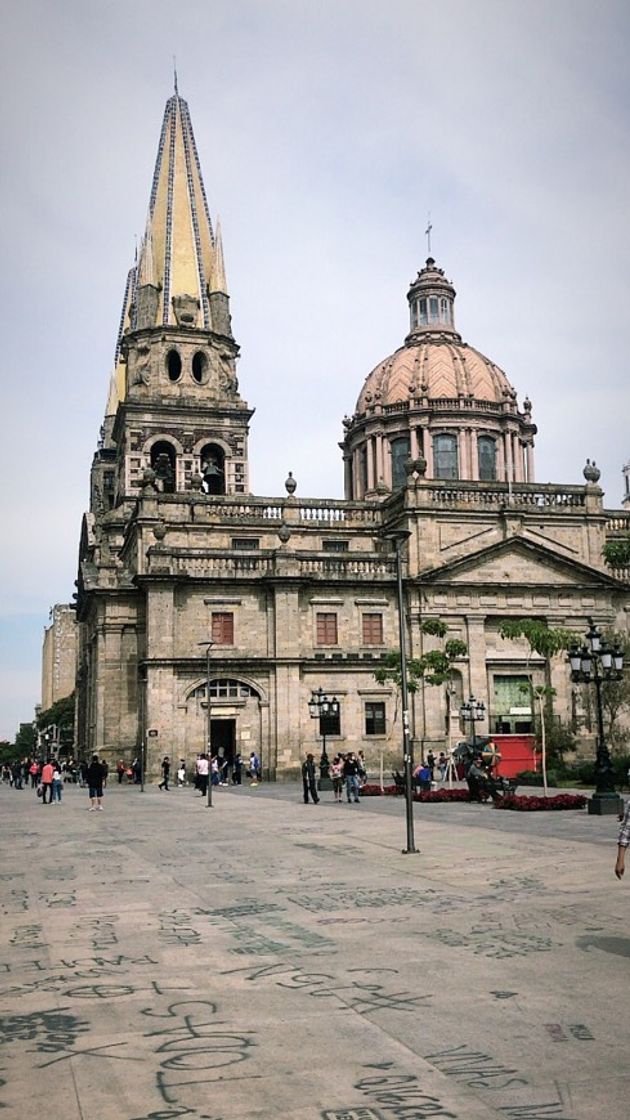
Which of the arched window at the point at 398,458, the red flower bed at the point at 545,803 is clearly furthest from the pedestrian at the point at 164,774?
the arched window at the point at 398,458

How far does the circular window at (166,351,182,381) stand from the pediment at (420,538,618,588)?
24066 mm

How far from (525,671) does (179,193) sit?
3893cm

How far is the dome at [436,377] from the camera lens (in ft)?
230

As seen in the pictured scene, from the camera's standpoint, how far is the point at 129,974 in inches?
386

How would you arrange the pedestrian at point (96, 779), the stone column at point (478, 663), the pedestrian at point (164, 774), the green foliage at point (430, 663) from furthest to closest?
the stone column at point (478, 663)
the pedestrian at point (164, 774)
the green foliage at point (430, 663)
the pedestrian at point (96, 779)

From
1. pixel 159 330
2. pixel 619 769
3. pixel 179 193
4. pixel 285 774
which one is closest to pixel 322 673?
pixel 285 774

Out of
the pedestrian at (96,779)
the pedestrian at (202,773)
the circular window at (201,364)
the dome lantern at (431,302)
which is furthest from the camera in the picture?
the dome lantern at (431,302)

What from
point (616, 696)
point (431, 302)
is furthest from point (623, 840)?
point (431, 302)

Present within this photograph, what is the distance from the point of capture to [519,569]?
54.1 meters

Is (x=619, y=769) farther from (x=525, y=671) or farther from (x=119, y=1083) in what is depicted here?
(x=119, y=1083)

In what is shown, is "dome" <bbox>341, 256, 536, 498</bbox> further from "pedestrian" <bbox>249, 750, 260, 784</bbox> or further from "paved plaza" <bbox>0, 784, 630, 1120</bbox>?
"paved plaza" <bbox>0, 784, 630, 1120</bbox>

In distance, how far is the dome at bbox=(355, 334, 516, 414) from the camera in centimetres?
7019

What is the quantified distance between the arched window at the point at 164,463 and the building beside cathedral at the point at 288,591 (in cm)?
10

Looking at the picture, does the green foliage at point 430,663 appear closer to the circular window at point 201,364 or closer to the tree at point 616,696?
the tree at point 616,696
